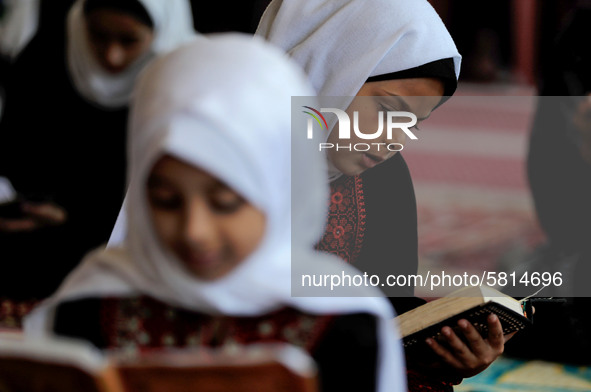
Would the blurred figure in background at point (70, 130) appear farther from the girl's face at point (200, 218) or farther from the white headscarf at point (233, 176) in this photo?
the girl's face at point (200, 218)

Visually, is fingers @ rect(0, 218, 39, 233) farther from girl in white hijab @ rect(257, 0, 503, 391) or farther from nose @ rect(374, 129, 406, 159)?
nose @ rect(374, 129, 406, 159)

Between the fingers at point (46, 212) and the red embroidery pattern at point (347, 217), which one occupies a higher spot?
the red embroidery pattern at point (347, 217)

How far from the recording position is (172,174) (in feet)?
2.88

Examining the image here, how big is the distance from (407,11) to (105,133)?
1.96m

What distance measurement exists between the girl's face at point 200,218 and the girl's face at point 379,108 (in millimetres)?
484

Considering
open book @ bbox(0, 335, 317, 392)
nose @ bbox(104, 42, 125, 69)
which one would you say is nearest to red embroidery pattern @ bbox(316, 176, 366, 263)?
open book @ bbox(0, 335, 317, 392)

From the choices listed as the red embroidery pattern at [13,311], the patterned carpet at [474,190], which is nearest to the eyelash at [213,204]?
the patterned carpet at [474,190]

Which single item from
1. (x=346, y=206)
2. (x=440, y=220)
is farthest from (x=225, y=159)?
(x=440, y=220)

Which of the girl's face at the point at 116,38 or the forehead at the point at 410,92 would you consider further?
the girl's face at the point at 116,38

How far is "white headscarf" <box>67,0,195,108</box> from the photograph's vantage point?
3.06m

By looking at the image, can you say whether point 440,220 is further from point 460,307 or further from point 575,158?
point 460,307

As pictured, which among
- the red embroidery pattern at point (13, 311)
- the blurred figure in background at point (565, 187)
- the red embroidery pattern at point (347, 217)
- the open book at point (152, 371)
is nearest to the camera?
the open book at point (152, 371)

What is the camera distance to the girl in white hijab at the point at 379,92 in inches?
54.6

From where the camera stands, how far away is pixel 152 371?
2.65 feet
